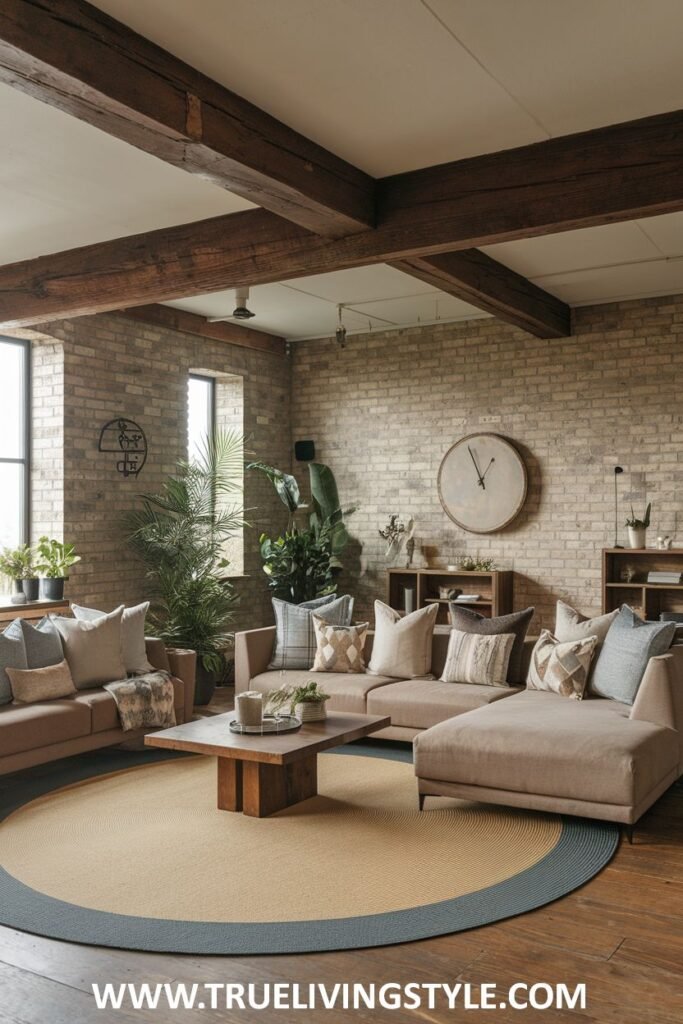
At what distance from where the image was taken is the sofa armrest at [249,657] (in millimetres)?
6605

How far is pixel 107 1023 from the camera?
2.79m

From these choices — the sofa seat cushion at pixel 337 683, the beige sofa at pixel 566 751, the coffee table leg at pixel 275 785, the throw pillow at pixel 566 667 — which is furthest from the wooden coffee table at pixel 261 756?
the throw pillow at pixel 566 667

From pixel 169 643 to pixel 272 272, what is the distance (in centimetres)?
351

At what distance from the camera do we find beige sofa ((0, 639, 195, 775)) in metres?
5.03

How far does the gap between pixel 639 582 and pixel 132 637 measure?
13.3ft

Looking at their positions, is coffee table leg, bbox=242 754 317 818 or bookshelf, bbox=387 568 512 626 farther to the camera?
bookshelf, bbox=387 568 512 626

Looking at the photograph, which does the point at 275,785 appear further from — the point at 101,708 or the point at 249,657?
the point at 249,657

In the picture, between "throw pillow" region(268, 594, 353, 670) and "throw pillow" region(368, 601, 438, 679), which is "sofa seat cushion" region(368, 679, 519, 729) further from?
"throw pillow" region(268, 594, 353, 670)

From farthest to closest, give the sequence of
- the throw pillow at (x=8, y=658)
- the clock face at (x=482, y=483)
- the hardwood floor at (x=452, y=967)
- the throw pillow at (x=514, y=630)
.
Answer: the clock face at (x=482, y=483) → the throw pillow at (x=514, y=630) → the throw pillow at (x=8, y=658) → the hardwood floor at (x=452, y=967)

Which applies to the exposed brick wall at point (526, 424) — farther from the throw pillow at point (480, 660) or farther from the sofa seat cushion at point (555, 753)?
the sofa seat cushion at point (555, 753)

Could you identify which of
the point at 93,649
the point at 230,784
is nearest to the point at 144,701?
the point at 93,649

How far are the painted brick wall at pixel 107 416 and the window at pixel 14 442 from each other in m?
0.11

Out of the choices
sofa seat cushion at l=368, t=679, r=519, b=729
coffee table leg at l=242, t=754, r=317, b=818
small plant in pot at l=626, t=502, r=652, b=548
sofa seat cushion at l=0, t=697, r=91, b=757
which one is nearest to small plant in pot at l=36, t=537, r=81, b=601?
sofa seat cushion at l=0, t=697, r=91, b=757

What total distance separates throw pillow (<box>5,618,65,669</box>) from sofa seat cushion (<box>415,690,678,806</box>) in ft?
7.63
